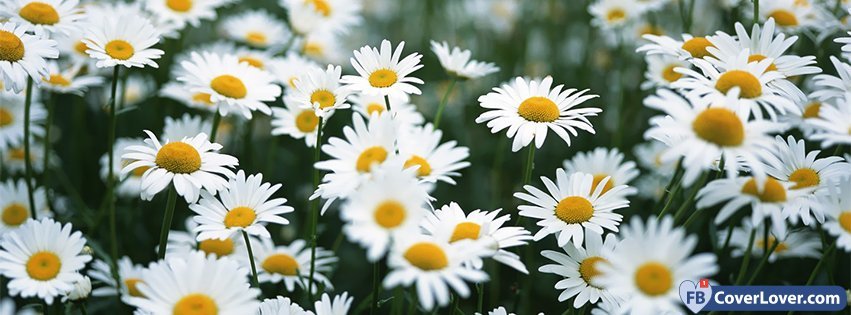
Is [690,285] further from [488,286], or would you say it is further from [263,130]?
[263,130]

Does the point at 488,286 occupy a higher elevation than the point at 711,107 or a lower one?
lower

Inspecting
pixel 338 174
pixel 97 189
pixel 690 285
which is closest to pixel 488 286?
pixel 690 285

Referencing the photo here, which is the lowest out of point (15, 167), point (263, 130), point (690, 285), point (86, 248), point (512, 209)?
point (86, 248)

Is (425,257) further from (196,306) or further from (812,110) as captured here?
(812,110)

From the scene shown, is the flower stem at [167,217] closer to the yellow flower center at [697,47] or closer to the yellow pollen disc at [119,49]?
the yellow pollen disc at [119,49]

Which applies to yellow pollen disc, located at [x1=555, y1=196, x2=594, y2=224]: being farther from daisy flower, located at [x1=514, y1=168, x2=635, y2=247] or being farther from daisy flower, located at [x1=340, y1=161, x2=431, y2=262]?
daisy flower, located at [x1=340, y1=161, x2=431, y2=262]
